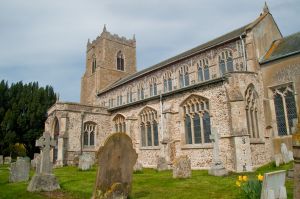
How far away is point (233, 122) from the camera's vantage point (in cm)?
1448

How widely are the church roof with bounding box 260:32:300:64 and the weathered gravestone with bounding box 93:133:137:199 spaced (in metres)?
13.5

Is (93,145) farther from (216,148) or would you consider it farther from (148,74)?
(216,148)

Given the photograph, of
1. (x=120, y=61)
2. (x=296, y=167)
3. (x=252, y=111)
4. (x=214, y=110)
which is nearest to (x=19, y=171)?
(x=214, y=110)

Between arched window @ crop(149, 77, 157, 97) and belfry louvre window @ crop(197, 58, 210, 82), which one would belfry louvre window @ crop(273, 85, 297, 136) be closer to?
belfry louvre window @ crop(197, 58, 210, 82)

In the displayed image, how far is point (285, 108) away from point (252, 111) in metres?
2.06

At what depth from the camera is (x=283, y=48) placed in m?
17.8

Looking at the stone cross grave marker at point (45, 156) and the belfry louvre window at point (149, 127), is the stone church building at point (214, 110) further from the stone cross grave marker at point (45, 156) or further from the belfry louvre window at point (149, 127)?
the stone cross grave marker at point (45, 156)

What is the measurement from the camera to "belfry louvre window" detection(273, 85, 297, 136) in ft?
51.8

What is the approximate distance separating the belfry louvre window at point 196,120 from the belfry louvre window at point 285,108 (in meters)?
4.48

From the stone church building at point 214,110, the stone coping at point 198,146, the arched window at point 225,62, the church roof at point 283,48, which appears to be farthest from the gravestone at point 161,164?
the church roof at point 283,48

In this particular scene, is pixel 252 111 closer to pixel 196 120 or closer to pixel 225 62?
pixel 196 120

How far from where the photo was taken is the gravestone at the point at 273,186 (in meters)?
5.20

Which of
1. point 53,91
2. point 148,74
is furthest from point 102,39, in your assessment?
point 148,74

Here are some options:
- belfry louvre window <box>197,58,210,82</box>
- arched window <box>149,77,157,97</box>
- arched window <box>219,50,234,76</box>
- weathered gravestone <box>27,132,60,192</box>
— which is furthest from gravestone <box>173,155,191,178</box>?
arched window <box>149,77,157,97</box>
